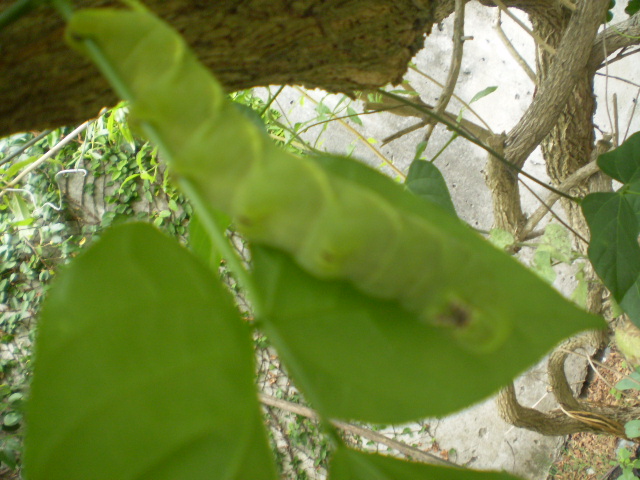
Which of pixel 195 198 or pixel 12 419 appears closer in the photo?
pixel 195 198

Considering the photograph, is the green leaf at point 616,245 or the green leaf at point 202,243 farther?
the green leaf at point 616,245

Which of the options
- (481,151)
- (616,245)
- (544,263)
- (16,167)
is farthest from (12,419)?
(481,151)

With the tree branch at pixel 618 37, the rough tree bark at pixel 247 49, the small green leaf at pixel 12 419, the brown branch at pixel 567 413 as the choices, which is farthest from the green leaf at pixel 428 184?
the small green leaf at pixel 12 419

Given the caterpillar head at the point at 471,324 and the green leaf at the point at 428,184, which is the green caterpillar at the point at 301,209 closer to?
the caterpillar head at the point at 471,324

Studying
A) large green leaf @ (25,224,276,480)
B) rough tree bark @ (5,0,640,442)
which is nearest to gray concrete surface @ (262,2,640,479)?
rough tree bark @ (5,0,640,442)

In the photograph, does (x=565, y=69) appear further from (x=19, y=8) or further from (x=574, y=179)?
(x=19, y=8)

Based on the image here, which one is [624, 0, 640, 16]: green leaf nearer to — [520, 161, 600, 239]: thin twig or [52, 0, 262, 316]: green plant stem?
[520, 161, 600, 239]: thin twig
